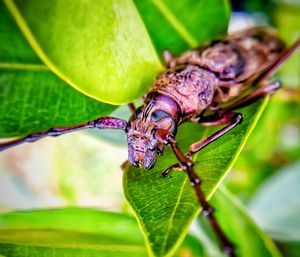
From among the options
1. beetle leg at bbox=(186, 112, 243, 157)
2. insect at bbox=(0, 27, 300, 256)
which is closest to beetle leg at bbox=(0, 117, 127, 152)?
insect at bbox=(0, 27, 300, 256)

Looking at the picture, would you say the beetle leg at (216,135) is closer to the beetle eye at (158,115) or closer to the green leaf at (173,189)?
the green leaf at (173,189)

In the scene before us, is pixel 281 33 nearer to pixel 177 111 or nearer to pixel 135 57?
pixel 177 111

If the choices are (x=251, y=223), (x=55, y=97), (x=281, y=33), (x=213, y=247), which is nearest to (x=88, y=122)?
(x=55, y=97)

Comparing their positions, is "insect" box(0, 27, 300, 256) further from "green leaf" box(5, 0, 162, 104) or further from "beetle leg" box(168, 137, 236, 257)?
"green leaf" box(5, 0, 162, 104)

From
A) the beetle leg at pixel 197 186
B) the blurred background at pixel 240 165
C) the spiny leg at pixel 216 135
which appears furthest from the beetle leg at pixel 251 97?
the beetle leg at pixel 197 186

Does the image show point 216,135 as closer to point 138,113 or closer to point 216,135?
point 216,135

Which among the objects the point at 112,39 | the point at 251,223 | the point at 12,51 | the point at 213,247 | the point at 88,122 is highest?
the point at 112,39

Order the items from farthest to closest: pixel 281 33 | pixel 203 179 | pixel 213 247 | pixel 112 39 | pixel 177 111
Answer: pixel 281 33
pixel 213 247
pixel 177 111
pixel 112 39
pixel 203 179
